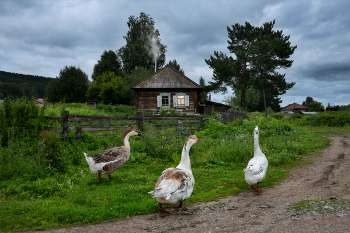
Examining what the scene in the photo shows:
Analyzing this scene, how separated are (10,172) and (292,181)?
8003mm

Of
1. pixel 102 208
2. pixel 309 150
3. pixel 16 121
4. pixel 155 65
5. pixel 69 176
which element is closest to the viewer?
pixel 102 208

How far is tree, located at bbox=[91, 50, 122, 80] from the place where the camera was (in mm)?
54656

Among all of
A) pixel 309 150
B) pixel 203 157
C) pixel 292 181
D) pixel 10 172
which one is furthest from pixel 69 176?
pixel 309 150

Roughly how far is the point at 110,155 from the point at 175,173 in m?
2.70

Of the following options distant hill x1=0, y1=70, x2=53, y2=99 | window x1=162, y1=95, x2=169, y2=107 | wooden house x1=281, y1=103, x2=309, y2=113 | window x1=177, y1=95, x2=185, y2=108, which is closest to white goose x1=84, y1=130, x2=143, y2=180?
window x1=177, y1=95, x2=185, y2=108

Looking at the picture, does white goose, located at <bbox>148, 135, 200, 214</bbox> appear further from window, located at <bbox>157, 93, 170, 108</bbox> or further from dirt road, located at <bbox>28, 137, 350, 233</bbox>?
window, located at <bbox>157, 93, 170, 108</bbox>

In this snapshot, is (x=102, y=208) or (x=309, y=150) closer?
(x=102, y=208)

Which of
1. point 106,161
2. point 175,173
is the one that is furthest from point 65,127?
point 175,173

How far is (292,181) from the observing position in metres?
6.96

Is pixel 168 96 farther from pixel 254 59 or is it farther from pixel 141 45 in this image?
pixel 141 45

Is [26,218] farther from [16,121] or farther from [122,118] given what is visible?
[122,118]

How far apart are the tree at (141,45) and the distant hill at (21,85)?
68325mm

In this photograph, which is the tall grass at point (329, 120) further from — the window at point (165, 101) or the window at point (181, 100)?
the window at point (165, 101)

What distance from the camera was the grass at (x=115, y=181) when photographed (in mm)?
4496
